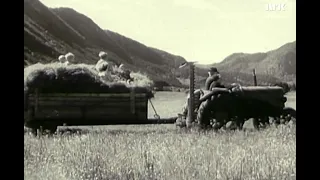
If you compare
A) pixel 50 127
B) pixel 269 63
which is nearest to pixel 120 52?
pixel 50 127

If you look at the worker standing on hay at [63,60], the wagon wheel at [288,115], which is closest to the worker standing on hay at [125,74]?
the worker standing on hay at [63,60]

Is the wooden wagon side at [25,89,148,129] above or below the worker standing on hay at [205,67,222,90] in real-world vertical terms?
below

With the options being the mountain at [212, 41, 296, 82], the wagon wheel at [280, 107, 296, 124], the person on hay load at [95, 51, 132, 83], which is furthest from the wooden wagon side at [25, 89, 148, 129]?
the wagon wheel at [280, 107, 296, 124]

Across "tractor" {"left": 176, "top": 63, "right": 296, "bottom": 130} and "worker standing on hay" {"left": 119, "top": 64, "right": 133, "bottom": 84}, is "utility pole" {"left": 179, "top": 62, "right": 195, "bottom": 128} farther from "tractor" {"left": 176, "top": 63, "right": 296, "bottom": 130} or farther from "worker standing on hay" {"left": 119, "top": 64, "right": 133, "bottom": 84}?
"worker standing on hay" {"left": 119, "top": 64, "right": 133, "bottom": 84}

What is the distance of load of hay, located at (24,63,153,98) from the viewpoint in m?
2.58

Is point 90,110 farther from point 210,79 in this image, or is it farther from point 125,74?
point 210,79

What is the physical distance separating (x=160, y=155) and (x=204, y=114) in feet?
1.14

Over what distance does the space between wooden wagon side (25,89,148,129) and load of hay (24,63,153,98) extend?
0.09 ft

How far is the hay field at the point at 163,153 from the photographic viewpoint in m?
→ 2.59

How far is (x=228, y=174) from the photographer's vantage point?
2650 mm

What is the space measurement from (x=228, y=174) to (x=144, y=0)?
1066 mm

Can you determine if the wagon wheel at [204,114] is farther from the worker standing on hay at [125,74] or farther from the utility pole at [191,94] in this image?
the worker standing on hay at [125,74]

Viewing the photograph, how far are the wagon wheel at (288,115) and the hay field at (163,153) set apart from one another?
0.03 meters
